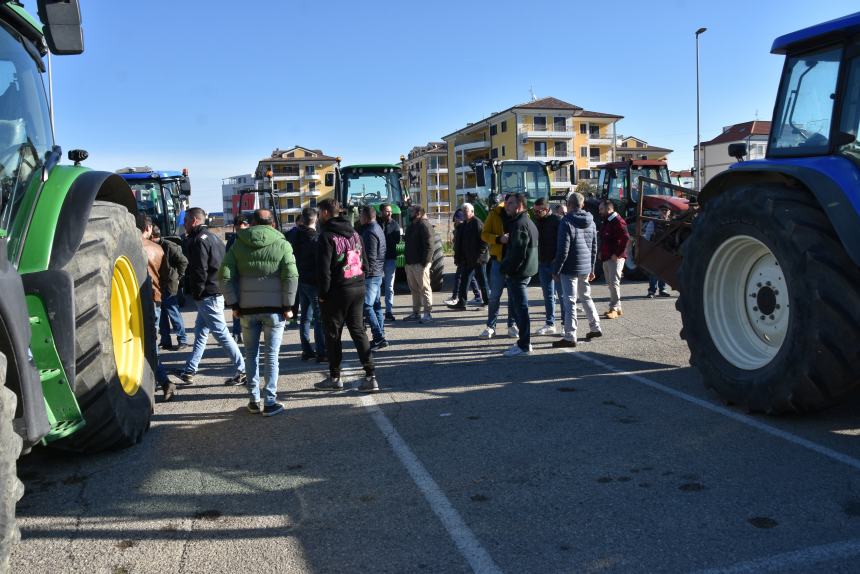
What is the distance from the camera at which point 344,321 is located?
687cm

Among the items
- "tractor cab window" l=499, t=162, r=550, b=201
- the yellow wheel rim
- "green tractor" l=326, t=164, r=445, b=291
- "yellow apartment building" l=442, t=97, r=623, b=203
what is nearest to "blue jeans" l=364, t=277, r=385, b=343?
the yellow wheel rim

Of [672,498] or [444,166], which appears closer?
[672,498]

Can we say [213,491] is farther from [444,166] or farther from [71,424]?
[444,166]

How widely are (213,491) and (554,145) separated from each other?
225ft

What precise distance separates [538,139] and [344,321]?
64.7 metres

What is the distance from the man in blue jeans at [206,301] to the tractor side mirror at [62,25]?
3.78 metres

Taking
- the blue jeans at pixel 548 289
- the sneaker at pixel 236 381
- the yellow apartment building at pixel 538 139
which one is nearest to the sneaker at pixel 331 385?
the sneaker at pixel 236 381

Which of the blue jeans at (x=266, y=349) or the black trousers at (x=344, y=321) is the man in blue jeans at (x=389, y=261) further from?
the blue jeans at (x=266, y=349)

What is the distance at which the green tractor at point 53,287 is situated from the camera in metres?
2.97

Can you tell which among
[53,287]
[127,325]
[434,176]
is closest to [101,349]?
[53,287]

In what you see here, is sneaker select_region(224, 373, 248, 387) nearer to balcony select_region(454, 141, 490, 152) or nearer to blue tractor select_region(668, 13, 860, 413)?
blue tractor select_region(668, 13, 860, 413)

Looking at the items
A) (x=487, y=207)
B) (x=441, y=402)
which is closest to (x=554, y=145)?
(x=487, y=207)

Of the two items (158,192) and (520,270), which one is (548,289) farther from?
(158,192)

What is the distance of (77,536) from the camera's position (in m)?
3.75
